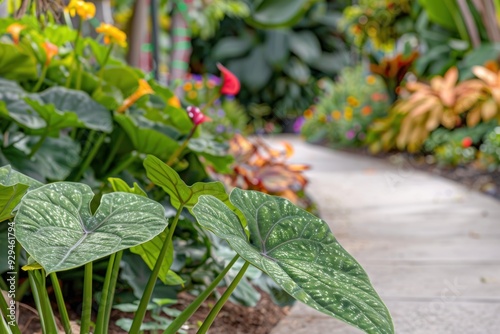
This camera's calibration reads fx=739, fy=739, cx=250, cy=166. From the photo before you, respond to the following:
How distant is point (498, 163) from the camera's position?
5.82 metres

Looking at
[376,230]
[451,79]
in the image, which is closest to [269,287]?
[376,230]

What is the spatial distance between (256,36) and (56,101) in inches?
461

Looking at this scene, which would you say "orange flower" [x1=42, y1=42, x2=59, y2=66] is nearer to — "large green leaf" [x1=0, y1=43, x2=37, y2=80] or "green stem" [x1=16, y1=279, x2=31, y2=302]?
"large green leaf" [x1=0, y1=43, x2=37, y2=80]

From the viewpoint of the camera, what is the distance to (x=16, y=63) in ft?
6.93

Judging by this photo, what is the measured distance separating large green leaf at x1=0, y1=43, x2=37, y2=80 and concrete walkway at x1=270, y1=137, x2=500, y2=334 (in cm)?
105

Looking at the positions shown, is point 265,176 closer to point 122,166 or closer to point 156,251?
point 122,166

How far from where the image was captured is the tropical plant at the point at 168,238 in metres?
1.04

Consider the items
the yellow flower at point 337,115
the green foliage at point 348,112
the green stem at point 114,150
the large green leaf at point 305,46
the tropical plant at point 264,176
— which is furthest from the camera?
the large green leaf at point 305,46

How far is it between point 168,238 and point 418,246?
232cm

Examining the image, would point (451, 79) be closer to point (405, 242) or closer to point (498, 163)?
point (498, 163)

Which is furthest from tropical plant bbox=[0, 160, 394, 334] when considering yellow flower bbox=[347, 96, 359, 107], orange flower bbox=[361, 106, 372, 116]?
yellow flower bbox=[347, 96, 359, 107]

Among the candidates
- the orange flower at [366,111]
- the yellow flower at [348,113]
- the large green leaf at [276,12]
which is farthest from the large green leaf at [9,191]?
the large green leaf at [276,12]

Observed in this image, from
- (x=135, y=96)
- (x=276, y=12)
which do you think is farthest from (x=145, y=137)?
(x=276, y=12)

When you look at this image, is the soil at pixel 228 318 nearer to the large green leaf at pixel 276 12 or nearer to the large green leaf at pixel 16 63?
the large green leaf at pixel 16 63
